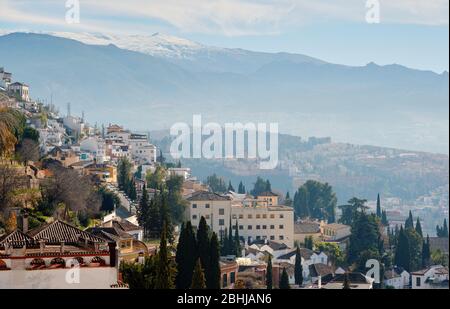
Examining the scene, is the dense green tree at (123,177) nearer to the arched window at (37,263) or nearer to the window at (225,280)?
the window at (225,280)

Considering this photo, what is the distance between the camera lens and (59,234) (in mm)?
18953

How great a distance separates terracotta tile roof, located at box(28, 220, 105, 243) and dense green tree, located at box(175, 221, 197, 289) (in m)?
2.74

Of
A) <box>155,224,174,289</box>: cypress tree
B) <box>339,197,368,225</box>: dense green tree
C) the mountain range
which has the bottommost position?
<box>339,197,368,225</box>: dense green tree

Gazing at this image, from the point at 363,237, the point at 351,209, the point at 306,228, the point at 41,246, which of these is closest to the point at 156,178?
the point at 306,228

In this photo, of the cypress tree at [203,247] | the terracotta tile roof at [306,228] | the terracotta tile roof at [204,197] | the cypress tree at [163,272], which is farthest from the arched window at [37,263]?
the terracotta tile roof at [306,228]

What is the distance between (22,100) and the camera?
4609 centimetres

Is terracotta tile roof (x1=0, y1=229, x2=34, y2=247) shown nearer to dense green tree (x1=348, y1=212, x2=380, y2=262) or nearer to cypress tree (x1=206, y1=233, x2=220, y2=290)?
cypress tree (x1=206, y1=233, x2=220, y2=290)

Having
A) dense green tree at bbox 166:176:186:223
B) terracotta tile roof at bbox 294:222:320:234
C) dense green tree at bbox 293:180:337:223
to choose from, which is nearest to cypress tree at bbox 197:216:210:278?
dense green tree at bbox 166:176:186:223

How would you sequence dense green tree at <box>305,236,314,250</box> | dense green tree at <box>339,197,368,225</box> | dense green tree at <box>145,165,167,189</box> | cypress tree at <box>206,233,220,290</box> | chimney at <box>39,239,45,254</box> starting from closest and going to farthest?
chimney at <box>39,239,45,254</box>
cypress tree at <box>206,233,220,290</box>
dense green tree at <box>145,165,167,189</box>
dense green tree at <box>305,236,314,250</box>
dense green tree at <box>339,197,368,225</box>

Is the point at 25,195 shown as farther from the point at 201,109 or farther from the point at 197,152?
the point at 201,109

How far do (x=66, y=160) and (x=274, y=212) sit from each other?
891 centimetres

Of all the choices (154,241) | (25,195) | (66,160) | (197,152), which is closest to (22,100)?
(66,160)

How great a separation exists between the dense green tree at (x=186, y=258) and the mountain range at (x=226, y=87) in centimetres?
6719

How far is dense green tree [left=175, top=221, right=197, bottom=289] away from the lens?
21438mm
